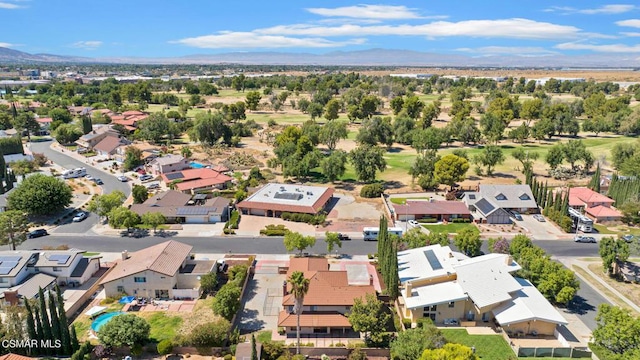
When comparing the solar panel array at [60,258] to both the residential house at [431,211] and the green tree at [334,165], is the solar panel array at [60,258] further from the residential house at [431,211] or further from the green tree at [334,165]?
the green tree at [334,165]

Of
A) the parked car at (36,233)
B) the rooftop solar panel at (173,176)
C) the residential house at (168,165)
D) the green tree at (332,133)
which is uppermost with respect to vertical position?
the green tree at (332,133)

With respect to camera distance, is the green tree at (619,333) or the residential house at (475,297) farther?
the residential house at (475,297)

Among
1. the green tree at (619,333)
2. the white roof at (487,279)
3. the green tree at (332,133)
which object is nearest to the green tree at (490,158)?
the green tree at (332,133)

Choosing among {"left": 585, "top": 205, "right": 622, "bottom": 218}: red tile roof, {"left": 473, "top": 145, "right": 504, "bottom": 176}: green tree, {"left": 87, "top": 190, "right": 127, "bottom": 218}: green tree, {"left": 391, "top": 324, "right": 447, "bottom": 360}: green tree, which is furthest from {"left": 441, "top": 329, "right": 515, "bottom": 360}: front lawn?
{"left": 473, "top": 145, "right": 504, "bottom": 176}: green tree

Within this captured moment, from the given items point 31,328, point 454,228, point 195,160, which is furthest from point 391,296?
point 195,160

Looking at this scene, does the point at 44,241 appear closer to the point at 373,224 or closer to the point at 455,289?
the point at 373,224

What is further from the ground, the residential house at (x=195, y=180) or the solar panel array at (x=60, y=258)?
the residential house at (x=195, y=180)

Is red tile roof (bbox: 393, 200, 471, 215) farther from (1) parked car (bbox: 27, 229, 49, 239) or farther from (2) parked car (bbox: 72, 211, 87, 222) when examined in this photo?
(1) parked car (bbox: 27, 229, 49, 239)
